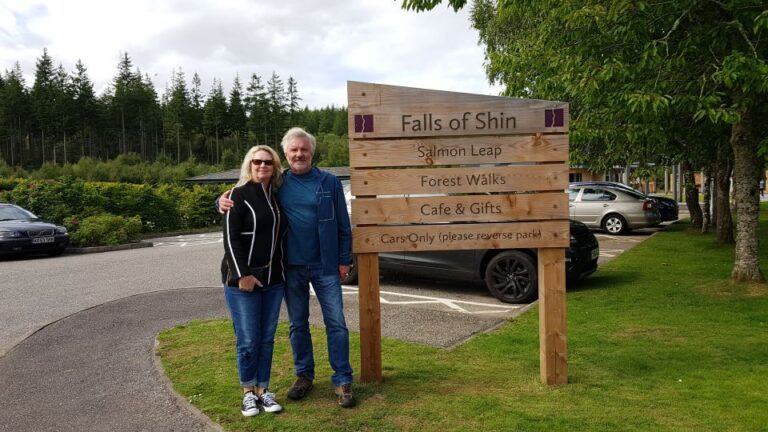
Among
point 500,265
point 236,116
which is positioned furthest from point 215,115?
point 500,265

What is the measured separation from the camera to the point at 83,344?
586 cm

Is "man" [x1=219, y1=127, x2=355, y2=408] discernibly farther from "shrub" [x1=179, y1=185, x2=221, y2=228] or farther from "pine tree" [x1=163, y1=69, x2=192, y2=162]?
"pine tree" [x1=163, y1=69, x2=192, y2=162]

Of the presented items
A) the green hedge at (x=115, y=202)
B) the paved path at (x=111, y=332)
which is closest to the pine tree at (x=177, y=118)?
the green hedge at (x=115, y=202)

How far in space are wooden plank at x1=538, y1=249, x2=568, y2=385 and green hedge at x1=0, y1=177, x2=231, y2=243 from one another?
597 inches

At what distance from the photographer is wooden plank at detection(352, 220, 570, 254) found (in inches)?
175

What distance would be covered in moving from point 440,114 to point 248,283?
190 centimetres

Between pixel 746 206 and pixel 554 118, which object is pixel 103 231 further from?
pixel 746 206

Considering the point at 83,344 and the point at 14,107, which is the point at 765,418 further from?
the point at 14,107

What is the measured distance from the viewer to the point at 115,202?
2030cm

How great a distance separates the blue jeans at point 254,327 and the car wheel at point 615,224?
16535 mm

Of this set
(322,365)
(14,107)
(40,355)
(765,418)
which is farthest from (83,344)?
(14,107)

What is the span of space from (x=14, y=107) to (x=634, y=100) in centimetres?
9336

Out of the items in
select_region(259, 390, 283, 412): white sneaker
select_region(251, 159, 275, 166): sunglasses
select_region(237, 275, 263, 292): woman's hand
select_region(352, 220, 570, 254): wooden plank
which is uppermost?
select_region(251, 159, 275, 166): sunglasses

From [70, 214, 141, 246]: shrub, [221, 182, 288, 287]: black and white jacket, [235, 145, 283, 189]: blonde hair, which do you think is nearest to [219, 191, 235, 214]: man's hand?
[221, 182, 288, 287]: black and white jacket
